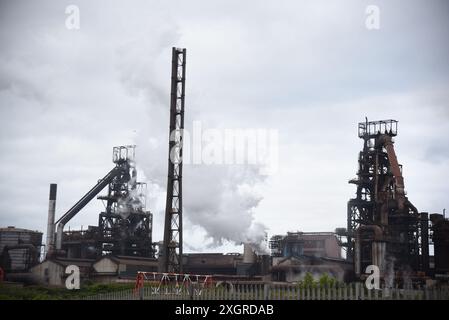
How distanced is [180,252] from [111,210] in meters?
26.6

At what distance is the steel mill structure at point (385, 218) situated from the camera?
186 ft

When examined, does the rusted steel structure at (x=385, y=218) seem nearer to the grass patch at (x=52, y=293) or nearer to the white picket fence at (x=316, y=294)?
the grass patch at (x=52, y=293)

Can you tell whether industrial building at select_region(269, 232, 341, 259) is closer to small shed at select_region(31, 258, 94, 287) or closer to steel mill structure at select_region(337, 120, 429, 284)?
steel mill structure at select_region(337, 120, 429, 284)

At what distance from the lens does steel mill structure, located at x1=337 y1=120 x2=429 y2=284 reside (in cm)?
5684

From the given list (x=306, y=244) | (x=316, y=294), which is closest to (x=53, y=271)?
(x=306, y=244)

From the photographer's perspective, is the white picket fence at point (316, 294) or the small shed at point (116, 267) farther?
the small shed at point (116, 267)

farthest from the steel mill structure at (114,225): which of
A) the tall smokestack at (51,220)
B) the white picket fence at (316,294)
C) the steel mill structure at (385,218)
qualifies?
the white picket fence at (316,294)

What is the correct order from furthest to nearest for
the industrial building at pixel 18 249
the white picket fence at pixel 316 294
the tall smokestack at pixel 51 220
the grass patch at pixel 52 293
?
the tall smokestack at pixel 51 220
the industrial building at pixel 18 249
the grass patch at pixel 52 293
the white picket fence at pixel 316 294

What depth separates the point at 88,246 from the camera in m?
74.9

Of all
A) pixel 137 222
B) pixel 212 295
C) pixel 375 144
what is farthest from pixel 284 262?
pixel 212 295

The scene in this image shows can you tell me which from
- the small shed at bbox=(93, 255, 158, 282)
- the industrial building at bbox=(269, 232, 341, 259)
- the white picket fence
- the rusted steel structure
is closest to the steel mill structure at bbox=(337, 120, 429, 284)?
the rusted steel structure

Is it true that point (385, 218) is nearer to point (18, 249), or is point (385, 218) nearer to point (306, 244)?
point (306, 244)

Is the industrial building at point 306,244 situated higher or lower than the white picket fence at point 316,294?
higher

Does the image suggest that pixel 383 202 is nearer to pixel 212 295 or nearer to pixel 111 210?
pixel 111 210
